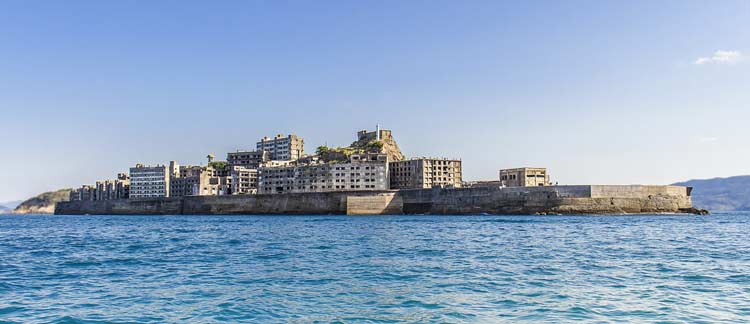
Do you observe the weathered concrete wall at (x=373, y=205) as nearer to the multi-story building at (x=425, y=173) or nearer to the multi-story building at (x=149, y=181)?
the multi-story building at (x=425, y=173)

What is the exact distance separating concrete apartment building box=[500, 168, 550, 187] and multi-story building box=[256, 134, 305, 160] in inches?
2492

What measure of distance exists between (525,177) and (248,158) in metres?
78.6

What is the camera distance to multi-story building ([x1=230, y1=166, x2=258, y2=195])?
14662cm

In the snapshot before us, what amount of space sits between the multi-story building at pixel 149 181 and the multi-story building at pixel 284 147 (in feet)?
90.0

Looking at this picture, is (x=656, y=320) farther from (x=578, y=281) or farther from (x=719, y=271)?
Answer: (x=719, y=271)

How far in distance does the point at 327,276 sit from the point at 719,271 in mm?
11953

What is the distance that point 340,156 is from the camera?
5773 inches

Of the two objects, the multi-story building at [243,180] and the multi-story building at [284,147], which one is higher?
the multi-story building at [284,147]

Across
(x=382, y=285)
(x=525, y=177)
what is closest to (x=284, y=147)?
(x=525, y=177)

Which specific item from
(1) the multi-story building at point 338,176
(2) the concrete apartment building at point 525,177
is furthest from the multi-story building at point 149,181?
(2) the concrete apartment building at point 525,177

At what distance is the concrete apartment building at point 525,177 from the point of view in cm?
12181

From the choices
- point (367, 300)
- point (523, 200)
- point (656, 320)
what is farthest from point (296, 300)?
point (523, 200)

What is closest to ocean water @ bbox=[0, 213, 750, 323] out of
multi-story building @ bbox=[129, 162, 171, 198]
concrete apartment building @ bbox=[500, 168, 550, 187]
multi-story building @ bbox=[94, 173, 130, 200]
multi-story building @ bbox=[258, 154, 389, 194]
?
multi-story building @ bbox=[258, 154, 389, 194]

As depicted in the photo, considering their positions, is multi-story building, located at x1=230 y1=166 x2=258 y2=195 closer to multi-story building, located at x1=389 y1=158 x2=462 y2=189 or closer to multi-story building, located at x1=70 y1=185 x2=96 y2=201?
multi-story building, located at x1=389 y1=158 x2=462 y2=189
